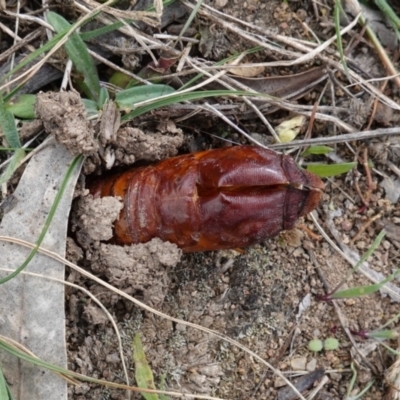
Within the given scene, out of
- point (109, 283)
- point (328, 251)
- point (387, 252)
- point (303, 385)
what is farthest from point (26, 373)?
point (387, 252)

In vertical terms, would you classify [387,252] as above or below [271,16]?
below

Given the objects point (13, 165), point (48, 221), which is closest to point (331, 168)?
point (48, 221)

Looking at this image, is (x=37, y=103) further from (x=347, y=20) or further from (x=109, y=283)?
(x=347, y=20)

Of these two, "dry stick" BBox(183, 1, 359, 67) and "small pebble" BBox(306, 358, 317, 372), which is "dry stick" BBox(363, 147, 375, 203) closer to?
"dry stick" BBox(183, 1, 359, 67)

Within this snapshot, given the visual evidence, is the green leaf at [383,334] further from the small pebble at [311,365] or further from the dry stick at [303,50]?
the dry stick at [303,50]

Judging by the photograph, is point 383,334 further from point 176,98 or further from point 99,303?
point 176,98

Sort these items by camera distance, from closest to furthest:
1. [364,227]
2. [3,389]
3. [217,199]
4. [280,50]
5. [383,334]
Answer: [3,389] < [217,199] < [280,50] < [383,334] < [364,227]

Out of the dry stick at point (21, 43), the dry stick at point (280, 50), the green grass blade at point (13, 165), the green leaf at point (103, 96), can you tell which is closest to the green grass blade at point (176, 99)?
the green leaf at point (103, 96)
